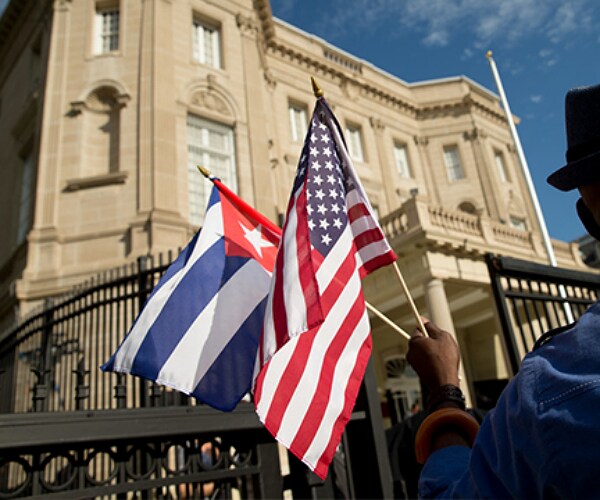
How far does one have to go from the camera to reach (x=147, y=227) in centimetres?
1166

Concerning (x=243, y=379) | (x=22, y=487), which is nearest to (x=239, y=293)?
(x=243, y=379)

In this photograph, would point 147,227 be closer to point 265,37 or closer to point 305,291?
point 305,291

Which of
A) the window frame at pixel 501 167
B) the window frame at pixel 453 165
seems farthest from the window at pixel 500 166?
the window frame at pixel 453 165

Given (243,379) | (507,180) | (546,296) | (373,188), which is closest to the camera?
(243,379)

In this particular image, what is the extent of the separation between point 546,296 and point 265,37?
1862 centimetres

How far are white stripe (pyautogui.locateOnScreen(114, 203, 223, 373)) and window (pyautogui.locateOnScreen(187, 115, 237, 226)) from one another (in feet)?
32.7

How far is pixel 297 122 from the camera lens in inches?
836

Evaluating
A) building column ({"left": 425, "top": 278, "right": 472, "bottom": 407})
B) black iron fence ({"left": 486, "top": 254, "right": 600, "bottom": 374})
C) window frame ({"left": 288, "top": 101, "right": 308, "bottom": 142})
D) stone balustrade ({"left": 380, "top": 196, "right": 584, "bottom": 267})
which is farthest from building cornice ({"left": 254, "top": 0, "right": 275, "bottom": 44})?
black iron fence ({"left": 486, "top": 254, "right": 600, "bottom": 374})

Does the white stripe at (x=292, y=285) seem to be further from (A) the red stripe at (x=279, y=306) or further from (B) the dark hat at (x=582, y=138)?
(B) the dark hat at (x=582, y=138)

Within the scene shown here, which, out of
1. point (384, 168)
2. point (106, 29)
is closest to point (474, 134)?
point (384, 168)

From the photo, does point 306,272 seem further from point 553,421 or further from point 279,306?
point 553,421

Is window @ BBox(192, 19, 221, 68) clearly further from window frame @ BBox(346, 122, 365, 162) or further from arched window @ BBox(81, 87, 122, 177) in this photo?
window frame @ BBox(346, 122, 365, 162)

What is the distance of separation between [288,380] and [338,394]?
0.27 m

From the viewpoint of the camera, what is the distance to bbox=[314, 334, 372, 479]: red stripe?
2.36 metres
